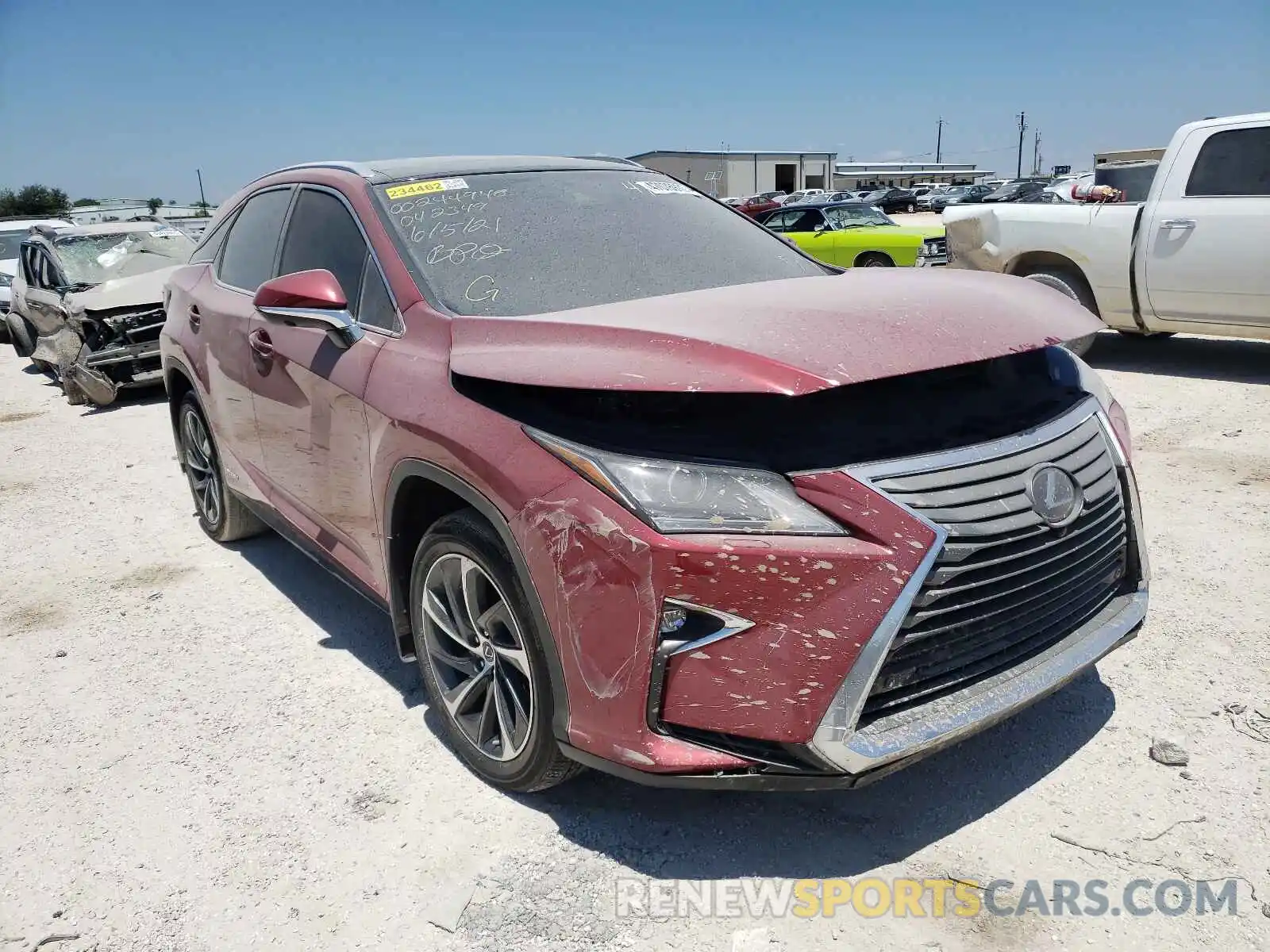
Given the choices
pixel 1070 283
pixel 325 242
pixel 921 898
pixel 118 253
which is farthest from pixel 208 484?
pixel 1070 283

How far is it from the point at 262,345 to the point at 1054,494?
2.86 m

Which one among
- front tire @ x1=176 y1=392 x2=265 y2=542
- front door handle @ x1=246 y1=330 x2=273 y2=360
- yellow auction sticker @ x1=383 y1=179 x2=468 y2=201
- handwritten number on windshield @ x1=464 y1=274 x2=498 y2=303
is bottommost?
front tire @ x1=176 y1=392 x2=265 y2=542

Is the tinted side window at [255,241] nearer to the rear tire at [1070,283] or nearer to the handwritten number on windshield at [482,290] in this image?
the handwritten number on windshield at [482,290]

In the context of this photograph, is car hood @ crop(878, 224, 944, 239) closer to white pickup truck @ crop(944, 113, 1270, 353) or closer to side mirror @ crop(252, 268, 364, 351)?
white pickup truck @ crop(944, 113, 1270, 353)

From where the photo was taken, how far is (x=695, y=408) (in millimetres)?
2309

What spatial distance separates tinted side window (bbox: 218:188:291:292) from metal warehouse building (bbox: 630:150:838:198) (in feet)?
204

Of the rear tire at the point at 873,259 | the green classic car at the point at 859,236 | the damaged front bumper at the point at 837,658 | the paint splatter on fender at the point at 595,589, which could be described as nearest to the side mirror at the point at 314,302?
the paint splatter on fender at the point at 595,589

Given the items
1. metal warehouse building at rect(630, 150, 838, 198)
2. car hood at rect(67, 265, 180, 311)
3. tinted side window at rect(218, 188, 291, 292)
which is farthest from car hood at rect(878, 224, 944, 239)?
metal warehouse building at rect(630, 150, 838, 198)

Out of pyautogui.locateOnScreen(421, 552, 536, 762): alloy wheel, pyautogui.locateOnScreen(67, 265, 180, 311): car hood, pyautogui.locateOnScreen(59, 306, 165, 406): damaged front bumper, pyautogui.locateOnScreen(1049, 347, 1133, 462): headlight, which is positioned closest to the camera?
pyautogui.locateOnScreen(421, 552, 536, 762): alloy wheel

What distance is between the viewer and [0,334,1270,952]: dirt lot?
7.55ft

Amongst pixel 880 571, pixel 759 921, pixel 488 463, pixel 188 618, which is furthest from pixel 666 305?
pixel 188 618

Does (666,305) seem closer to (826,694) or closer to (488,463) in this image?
(488,463)

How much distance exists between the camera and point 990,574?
2.17m

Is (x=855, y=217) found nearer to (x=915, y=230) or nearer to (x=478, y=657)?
(x=915, y=230)
